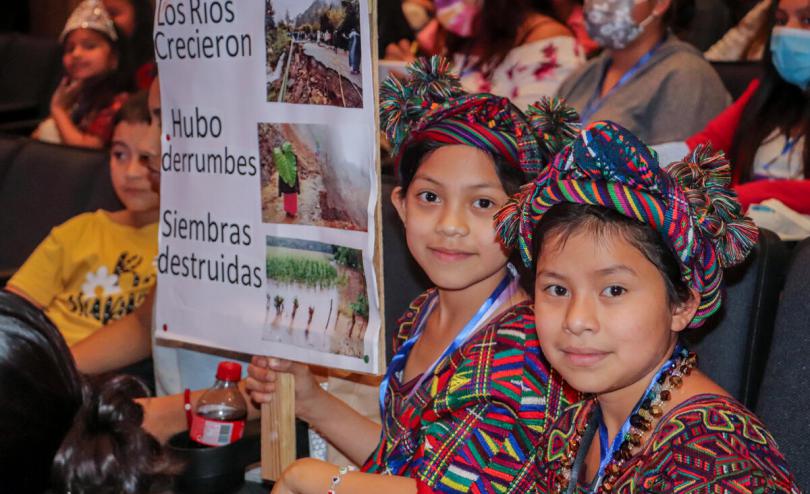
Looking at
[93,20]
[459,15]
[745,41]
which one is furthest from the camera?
[93,20]

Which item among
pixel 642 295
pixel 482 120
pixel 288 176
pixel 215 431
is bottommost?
pixel 215 431

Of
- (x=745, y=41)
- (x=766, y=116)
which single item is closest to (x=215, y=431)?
(x=766, y=116)

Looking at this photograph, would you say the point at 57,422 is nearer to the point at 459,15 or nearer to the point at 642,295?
the point at 642,295

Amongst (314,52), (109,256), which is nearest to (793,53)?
(314,52)

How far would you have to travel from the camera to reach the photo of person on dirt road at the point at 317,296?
75.8 inches

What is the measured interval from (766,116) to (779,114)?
3 cm

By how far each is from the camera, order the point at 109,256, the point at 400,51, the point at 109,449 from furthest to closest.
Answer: the point at 400,51
the point at 109,256
the point at 109,449

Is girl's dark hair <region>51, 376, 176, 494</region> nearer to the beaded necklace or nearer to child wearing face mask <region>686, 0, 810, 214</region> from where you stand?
the beaded necklace

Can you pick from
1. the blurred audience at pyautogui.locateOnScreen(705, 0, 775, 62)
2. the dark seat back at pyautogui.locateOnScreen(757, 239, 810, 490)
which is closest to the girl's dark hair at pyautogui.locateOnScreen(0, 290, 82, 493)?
the dark seat back at pyautogui.locateOnScreen(757, 239, 810, 490)

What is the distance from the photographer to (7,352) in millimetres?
1485

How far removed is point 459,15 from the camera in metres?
4.12

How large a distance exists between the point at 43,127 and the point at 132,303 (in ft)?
7.36

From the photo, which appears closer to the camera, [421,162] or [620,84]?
[421,162]

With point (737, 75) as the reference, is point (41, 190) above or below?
below
